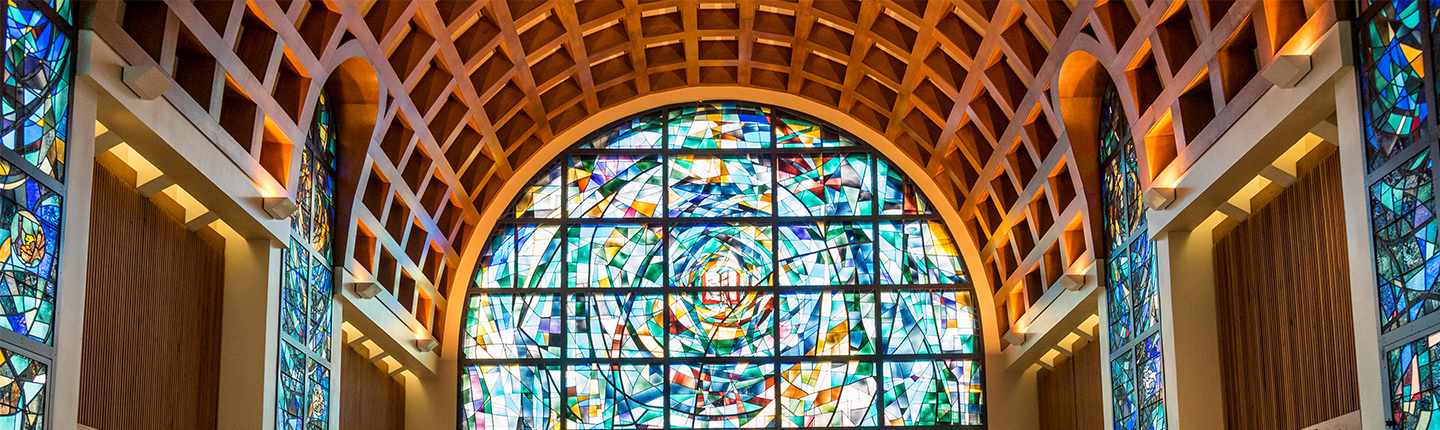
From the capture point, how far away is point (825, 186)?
36500 millimetres

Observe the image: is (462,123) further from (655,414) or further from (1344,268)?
(1344,268)

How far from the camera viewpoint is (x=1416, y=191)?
14430 millimetres

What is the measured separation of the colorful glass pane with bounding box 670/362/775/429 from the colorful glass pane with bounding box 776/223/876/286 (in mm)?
2675

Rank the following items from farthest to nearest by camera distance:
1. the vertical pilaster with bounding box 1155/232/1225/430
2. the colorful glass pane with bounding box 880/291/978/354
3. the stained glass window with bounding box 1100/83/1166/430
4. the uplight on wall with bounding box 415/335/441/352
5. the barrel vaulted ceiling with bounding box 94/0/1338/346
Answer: the colorful glass pane with bounding box 880/291/978/354 → the uplight on wall with bounding box 415/335/441/352 → the stained glass window with bounding box 1100/83/1166/430 → the vertical pilaster with bounding box 1155/232/1225/430 → the barrel vaulted ceiling with bounding box 94/0/1338/346

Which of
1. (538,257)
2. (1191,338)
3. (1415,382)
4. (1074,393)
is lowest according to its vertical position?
(1415,382)

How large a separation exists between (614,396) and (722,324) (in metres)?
3.42

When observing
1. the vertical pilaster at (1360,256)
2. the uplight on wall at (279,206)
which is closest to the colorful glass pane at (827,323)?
the uplight on wall at (279,206)

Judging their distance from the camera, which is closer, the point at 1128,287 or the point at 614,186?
the point at 1128,287

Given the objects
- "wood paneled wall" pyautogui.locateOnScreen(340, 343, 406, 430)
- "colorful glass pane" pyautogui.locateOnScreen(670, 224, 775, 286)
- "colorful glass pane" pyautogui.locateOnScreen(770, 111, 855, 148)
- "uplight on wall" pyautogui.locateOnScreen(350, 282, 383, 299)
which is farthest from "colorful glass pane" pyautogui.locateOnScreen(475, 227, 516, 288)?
"uplight on wall" pyautogui.locateOnScreen(350, 282, 383, 299)

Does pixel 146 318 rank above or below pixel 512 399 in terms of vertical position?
above

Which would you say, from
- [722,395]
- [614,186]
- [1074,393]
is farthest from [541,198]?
[1074,393]

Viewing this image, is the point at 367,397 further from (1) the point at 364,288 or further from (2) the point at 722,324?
(2) the point at 722,324

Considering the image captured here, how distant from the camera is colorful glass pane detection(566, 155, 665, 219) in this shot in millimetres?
36281

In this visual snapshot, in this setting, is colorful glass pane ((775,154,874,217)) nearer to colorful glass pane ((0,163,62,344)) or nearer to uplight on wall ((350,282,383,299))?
uplight on wall ((350,282,383,299))
